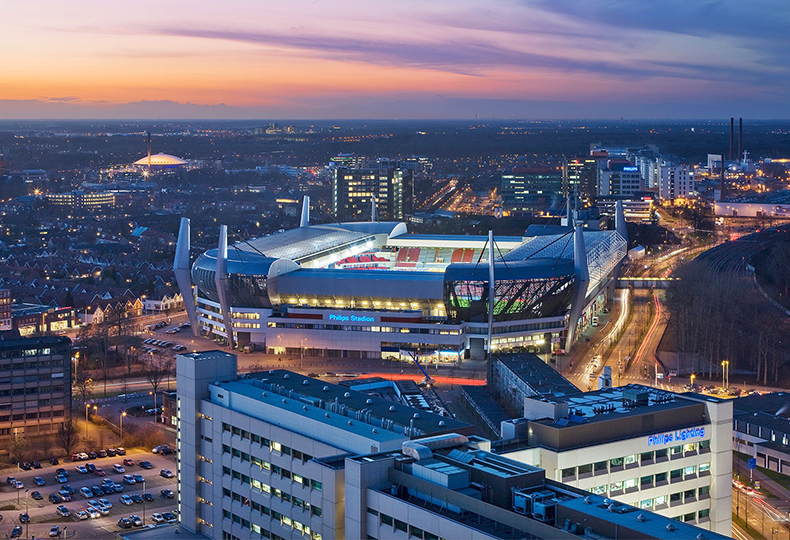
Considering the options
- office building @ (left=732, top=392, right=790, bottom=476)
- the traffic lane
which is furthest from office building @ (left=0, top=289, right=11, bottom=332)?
office building @ (left=732, top=392, right=790, bottom=476)

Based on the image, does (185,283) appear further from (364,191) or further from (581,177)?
(581,177)

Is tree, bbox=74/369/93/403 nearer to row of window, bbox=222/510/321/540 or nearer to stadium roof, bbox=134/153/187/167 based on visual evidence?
row of window, bbox=222/510/321/540

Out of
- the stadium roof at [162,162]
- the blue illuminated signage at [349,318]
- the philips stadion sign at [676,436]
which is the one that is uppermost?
the stadium roof at [162,162]

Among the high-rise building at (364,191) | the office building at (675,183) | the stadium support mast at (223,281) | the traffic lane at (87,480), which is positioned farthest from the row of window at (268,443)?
the office building at (675,183)

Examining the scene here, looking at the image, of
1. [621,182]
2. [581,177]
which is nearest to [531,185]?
[581,177]

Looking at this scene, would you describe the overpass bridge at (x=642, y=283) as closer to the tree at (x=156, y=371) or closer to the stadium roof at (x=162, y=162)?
the tree at (x=156, y=371)

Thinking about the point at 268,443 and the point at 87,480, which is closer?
the point at 268,443

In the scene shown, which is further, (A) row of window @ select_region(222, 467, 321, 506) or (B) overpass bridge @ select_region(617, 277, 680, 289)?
(B) overpass bridge @ select_region(617, 277, 680, 289)
